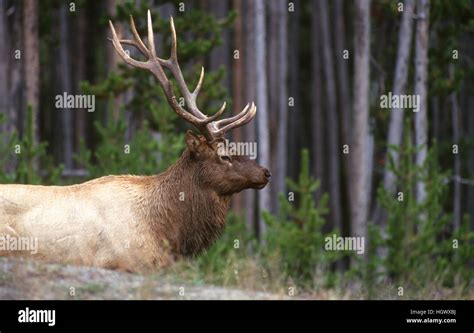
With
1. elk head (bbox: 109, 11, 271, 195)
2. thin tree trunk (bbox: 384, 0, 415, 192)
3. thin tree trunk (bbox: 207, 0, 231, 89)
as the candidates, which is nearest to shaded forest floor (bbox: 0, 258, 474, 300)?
elk head (bbox: 109, 11, 271, 195)

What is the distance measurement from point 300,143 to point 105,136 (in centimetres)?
1691

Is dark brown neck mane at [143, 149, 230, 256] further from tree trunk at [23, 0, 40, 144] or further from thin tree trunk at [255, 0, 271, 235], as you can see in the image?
thin tree trunk at [255, 0, 271, 235]

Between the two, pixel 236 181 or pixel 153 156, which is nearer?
pixel 236 181

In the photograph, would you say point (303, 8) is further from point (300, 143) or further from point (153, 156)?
point (153, 156)

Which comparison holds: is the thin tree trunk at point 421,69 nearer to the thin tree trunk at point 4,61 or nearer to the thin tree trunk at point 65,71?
the thin tree trunk at point 4,61

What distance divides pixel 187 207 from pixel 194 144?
68 cm

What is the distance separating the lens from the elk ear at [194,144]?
11195mm

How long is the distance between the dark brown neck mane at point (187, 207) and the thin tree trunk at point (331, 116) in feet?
51.2

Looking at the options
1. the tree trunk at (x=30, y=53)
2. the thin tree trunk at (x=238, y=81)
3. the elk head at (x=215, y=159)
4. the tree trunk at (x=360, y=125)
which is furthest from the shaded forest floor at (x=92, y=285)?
the thin tree trunk at (x=238, y=81)

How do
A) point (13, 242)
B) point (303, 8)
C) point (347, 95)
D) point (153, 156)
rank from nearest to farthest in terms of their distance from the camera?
1. point (13, 242)
2. point (153, 156)
3. point (347, 95)
4. point (303, 8)

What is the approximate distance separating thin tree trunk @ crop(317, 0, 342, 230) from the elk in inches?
616

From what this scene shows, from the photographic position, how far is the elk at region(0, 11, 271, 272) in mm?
10641

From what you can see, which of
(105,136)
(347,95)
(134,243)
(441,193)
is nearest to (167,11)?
(105,136)

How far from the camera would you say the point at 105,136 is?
52.8 feet
